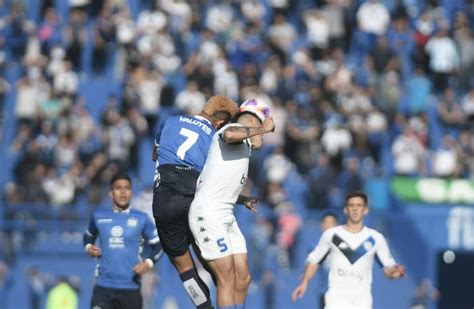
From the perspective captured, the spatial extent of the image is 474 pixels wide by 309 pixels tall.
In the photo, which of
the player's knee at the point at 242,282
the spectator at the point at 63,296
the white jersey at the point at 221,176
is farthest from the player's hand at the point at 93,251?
the spectator at the point at 63,296

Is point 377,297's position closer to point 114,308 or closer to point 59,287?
point 59,287

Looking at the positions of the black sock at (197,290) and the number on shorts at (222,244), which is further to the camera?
the black sock at (197,290)

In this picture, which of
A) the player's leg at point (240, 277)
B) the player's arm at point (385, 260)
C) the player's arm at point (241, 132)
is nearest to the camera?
the player's arm at point (241, 132)

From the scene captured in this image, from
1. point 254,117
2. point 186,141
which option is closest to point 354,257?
point 254,117

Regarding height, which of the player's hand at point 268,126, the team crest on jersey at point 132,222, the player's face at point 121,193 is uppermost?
the player's hand at point 268,126

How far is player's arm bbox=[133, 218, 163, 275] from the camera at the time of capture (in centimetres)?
Answer: 1295

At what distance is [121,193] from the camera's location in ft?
43.7

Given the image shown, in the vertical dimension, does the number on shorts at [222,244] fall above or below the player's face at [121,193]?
below

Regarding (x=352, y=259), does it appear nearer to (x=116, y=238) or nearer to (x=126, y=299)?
(x=126, y=299)

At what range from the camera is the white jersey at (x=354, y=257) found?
41.6 feet

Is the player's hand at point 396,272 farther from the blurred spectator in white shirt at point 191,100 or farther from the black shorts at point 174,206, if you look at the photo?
the blurred spectator in white shirt at point 191,100

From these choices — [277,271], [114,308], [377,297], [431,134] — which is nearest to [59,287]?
[277,271]

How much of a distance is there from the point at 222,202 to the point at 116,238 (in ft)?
7.60

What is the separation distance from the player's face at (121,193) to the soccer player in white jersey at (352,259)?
220 centimetres
